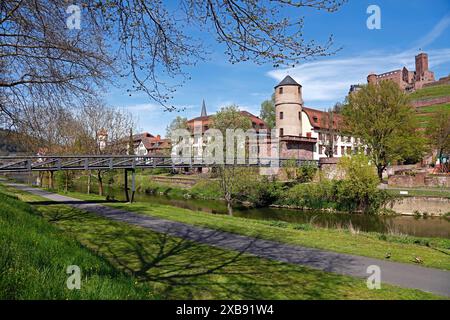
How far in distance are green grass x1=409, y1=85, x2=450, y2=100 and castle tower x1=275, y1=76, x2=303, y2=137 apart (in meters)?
55.7

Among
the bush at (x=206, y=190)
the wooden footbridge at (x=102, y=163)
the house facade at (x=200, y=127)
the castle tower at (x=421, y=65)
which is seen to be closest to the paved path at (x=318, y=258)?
the wooden footbridge at (x=102, y=163)

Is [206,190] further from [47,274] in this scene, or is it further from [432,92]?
[432,92]

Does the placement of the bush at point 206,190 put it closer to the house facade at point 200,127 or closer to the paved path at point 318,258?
the house facade at point 200,127

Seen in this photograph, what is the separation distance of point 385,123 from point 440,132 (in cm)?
1817

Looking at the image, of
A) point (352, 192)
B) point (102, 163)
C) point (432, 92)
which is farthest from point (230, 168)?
point (432, 92)

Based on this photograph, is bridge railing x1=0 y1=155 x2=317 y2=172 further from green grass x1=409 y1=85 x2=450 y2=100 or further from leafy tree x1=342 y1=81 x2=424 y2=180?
green grass x1=409 y1=85 x2=450 y2=100

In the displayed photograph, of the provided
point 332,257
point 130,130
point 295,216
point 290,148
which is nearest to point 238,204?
point 295,216

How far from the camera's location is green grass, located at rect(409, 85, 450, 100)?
3896 inches

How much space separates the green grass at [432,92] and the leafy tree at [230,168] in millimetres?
71088

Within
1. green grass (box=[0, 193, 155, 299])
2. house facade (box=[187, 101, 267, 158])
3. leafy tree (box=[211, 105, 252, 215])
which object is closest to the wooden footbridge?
leafy tree (box=[211, 105, 252, 215])

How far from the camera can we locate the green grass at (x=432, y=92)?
9895 cm

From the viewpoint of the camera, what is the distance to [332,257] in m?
9.52
